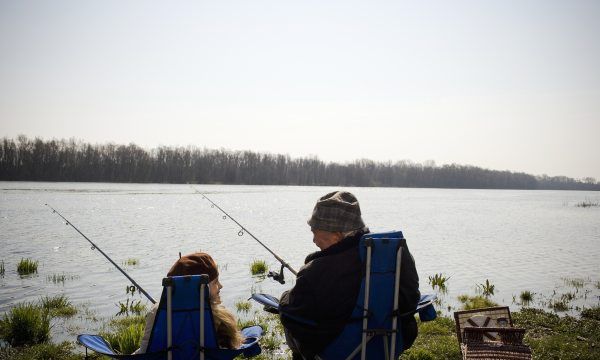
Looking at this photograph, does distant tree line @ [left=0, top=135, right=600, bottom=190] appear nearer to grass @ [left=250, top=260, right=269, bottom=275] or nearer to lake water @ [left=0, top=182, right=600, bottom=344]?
lake water @ [left=0, top=182, right=600, bottom=344]

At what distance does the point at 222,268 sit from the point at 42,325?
7.31 m

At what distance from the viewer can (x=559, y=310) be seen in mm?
10133

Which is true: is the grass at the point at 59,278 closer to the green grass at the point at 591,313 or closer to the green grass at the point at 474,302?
the green grass at the point at 474,302

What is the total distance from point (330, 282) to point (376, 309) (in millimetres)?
569

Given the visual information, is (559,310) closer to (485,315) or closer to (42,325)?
(485,315)

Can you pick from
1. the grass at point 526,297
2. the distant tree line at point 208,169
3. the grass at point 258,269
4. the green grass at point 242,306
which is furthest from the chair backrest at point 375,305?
the distant tree line at point 208,169

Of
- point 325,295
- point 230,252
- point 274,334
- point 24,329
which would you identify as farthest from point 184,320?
point 230,252

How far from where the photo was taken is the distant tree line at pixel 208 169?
364 ft

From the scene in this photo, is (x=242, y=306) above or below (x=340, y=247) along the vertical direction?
below

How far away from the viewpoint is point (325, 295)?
11.7 ft

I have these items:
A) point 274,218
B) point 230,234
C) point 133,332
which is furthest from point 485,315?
point 274,218

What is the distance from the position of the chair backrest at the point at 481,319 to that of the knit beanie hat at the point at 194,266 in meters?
3.86

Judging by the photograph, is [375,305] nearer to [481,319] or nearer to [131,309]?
[481,319]

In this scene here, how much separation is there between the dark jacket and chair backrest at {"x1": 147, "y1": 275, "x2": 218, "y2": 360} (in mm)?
680
